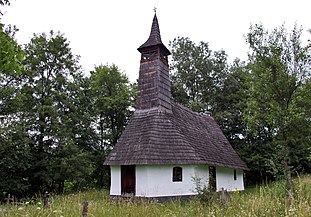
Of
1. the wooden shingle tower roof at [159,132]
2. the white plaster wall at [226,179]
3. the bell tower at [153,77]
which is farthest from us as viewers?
the white plaster wall at [226,179]

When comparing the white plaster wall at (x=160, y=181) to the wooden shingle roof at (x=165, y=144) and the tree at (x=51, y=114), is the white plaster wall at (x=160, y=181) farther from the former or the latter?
the tree at (x=51, y=114)

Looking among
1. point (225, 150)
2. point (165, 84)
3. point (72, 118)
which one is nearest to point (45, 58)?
point (72, 118)

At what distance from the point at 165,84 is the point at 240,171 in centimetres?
868

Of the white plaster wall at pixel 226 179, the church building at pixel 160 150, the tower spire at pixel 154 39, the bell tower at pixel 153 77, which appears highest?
the tower spire at pixel 154 39

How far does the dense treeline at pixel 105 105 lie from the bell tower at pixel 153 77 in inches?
201

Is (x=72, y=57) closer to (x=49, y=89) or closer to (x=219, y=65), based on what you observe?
(x=49, y=89)

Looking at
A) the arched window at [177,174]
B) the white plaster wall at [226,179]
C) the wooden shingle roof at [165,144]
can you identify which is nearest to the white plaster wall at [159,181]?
the arched window at [177,174]

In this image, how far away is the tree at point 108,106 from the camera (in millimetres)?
24873

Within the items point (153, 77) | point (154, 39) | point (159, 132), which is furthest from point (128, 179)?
point (154, 39)

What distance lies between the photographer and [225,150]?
1948 cm

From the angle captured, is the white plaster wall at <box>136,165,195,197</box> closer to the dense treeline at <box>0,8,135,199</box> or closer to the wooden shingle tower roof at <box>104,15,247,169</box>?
the wooden shingle tower roof at <box>104,15,247,169</box>

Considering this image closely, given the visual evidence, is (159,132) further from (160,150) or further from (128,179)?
(128,179)

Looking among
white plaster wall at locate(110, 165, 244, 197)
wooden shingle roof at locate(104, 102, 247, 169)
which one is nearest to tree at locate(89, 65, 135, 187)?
wooden shingle roof at locate(104, 102, 247, 169)

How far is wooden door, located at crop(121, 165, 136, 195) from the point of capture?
1450 centimetres
